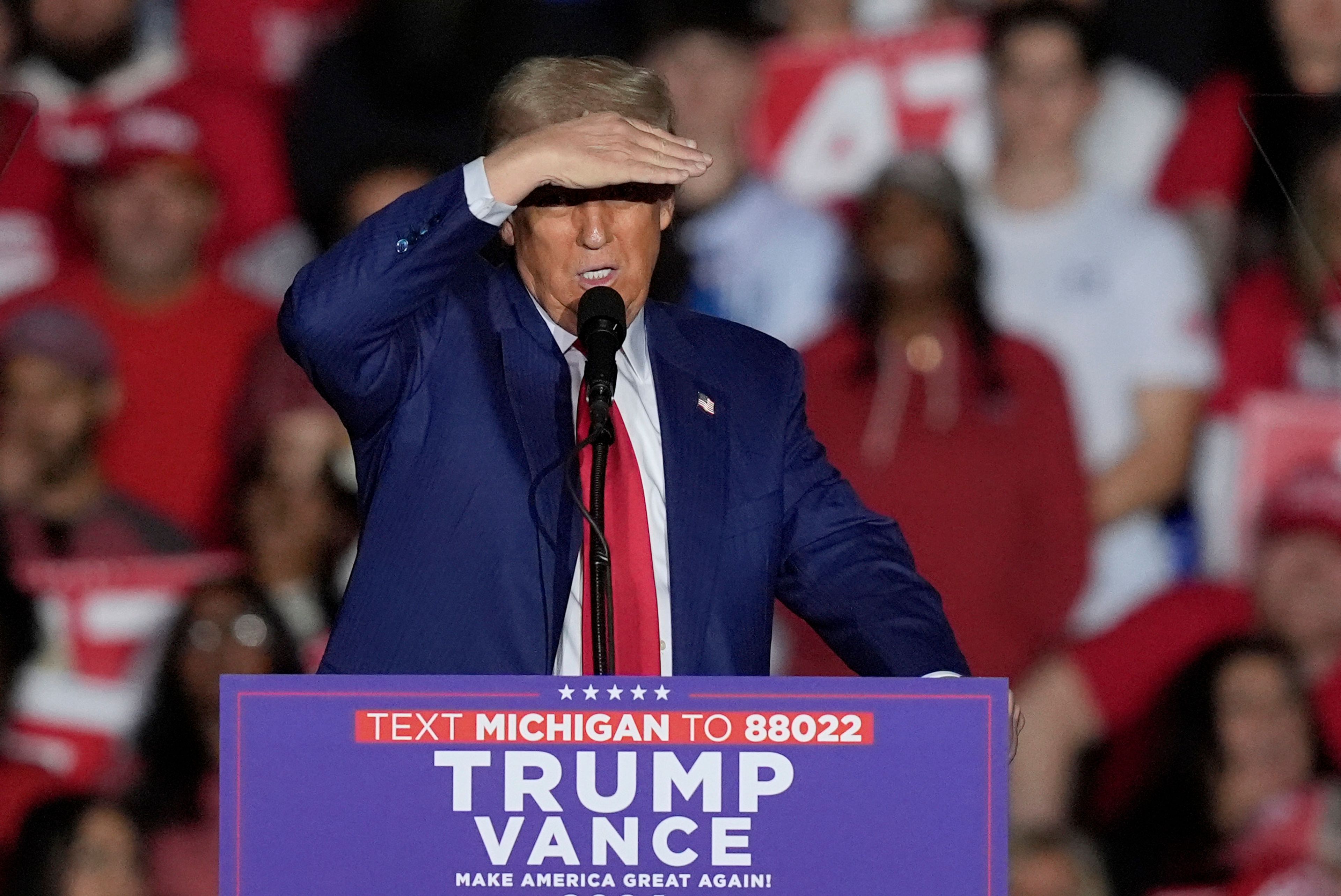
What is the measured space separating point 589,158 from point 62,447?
2680mm

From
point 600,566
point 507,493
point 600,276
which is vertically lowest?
point 600,566

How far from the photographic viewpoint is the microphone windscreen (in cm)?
170

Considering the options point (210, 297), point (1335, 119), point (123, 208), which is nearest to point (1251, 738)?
point (1335, 119)

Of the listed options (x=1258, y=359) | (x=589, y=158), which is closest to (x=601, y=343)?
(x=589, y=158)

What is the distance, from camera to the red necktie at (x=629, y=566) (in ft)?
6.06

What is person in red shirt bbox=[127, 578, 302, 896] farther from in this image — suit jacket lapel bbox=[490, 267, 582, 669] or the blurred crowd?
suit jacket lapel bbox=[490, 267, 582, 669]

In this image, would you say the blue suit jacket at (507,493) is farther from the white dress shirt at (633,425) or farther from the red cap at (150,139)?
the red cap at (150,139)

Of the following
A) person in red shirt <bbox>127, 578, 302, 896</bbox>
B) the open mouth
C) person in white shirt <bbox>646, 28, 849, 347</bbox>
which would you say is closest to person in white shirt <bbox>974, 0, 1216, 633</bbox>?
person in white shirt <bbox>646, 28, 849, 347</bbox>

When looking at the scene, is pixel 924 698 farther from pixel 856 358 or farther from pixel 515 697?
pixel 856 358

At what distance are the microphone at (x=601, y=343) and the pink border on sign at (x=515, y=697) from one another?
0.79 ft

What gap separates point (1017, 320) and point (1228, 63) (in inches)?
29.9

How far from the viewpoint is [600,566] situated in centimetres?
166

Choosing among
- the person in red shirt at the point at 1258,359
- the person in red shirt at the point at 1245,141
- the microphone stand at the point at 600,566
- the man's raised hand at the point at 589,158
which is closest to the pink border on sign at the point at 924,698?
the microphone stand at the point at 600,566

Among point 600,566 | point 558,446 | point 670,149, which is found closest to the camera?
point 600,566
